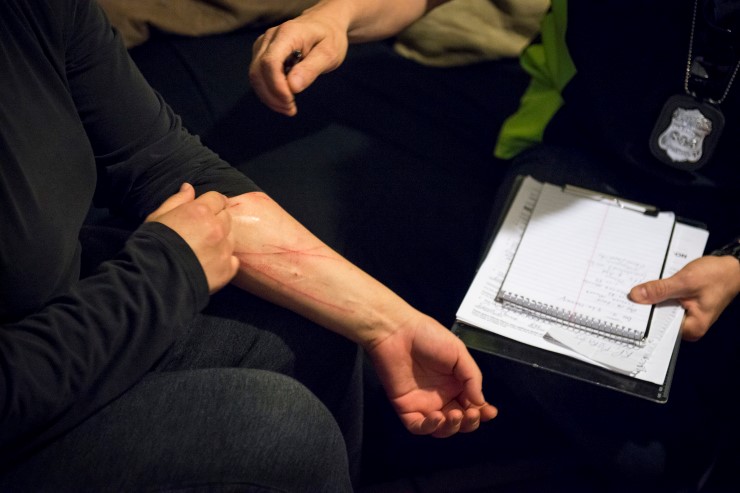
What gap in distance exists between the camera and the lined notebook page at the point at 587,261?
1.04 metres

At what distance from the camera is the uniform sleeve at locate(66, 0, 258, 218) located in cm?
98

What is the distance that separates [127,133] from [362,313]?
1.25ft

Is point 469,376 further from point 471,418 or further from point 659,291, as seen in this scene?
point 659,291

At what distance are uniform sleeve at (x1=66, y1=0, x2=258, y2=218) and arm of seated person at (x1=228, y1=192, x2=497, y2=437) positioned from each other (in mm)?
91

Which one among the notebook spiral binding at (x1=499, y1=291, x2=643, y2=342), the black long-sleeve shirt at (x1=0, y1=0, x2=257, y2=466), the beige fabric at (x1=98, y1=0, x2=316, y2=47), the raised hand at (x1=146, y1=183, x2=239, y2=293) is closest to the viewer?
the black long-sleeve shirt at (x1=0, y1=0, x2=257, y2=466)

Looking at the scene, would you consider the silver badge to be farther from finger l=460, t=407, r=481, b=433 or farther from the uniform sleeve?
the uniform sleeve

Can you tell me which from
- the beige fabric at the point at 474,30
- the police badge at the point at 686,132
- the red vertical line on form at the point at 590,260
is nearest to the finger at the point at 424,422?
the red vertical line on form at the point at 590,260

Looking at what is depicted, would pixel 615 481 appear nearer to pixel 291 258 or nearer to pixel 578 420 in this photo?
pixel 578 420

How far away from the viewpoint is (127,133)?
3.38 ft

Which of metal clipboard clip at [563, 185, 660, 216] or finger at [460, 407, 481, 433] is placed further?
metal clipboard clip at [563, 185, 660, 216]

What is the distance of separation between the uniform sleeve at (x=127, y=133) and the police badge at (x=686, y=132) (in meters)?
0.60

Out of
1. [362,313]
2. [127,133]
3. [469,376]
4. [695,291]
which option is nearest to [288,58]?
[127,133]

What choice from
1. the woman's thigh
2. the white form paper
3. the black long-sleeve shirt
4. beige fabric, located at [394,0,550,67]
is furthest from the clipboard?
beige fabric, located at [394,0,550,67]

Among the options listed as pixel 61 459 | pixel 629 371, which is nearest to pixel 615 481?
pixel 629 371
